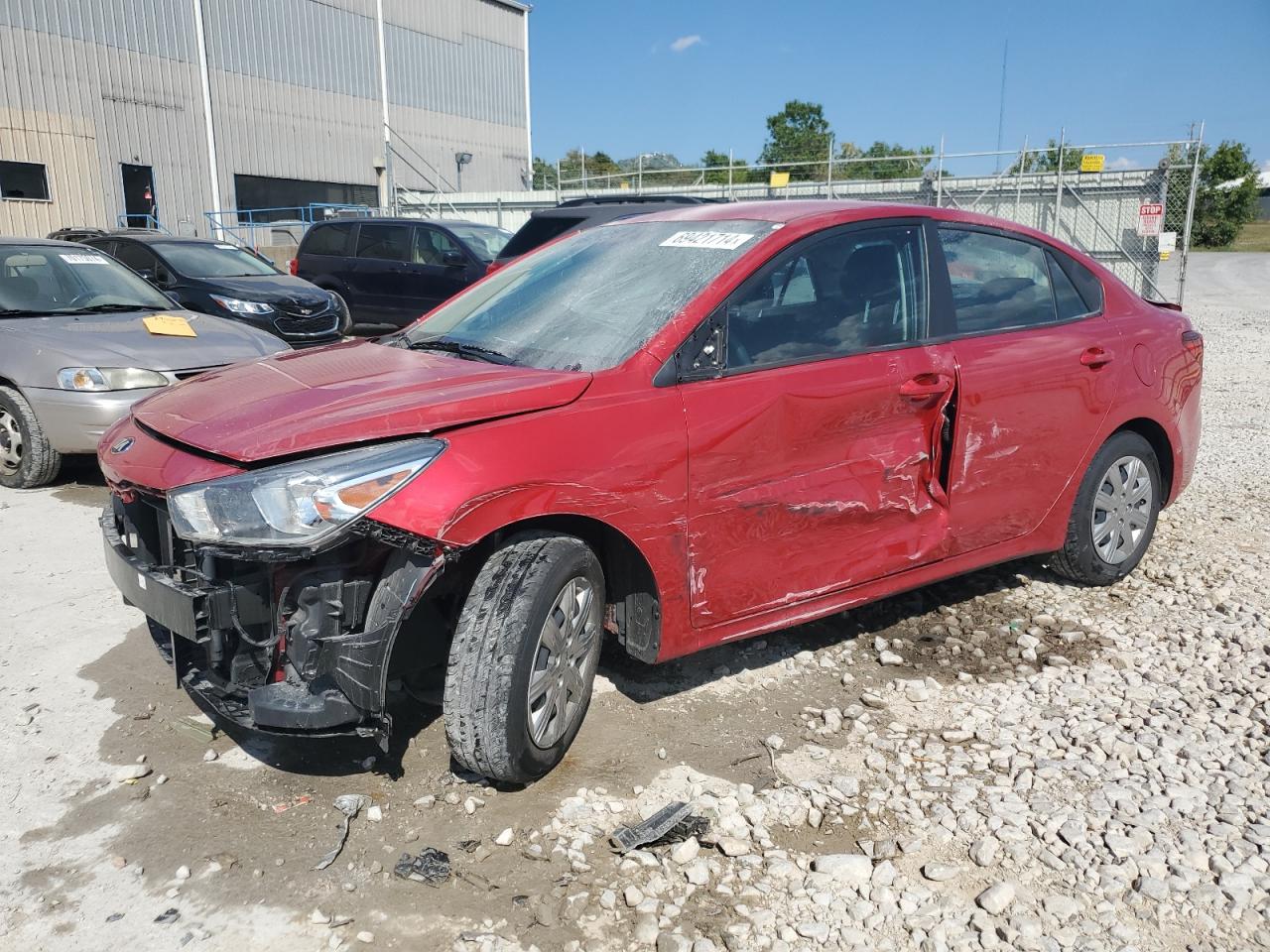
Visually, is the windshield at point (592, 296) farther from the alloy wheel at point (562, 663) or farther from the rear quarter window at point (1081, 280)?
the rear quarter window at point (1081, 280)

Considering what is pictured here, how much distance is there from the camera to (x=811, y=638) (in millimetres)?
4266

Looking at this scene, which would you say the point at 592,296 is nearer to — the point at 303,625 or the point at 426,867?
the point at 303,625

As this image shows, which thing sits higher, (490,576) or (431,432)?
(431,432)

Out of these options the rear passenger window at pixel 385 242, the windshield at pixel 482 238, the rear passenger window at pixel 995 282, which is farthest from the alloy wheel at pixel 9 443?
the rear passenger window at pixel 385 242

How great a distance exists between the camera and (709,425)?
321cm

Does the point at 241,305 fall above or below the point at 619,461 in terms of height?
above

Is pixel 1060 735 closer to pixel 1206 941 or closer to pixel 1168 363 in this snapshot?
pixel 1206 941

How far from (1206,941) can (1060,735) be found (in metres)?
1.03

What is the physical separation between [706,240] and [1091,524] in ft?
7.54

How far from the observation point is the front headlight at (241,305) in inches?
404

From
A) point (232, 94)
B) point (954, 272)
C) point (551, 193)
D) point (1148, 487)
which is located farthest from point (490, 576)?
point (232, 94)

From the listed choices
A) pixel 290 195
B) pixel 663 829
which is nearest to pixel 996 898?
pixel 663 829

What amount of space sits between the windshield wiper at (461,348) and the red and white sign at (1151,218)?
15971 millimetres

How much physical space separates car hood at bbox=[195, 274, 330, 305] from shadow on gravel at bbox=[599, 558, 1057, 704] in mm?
7895
